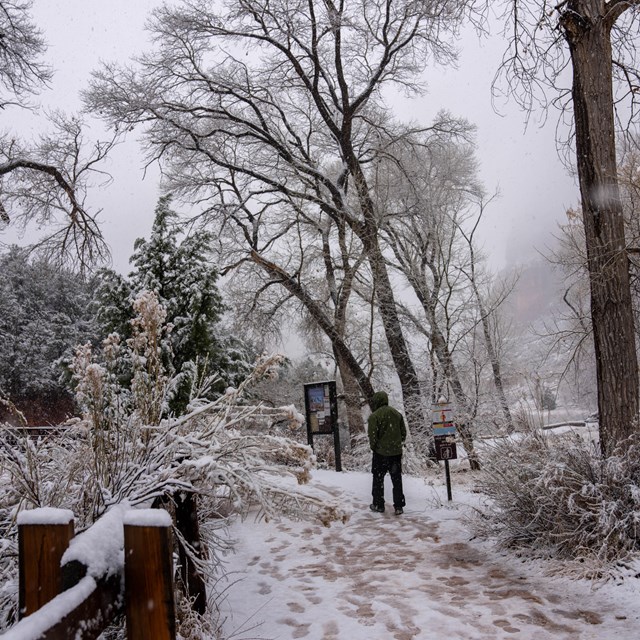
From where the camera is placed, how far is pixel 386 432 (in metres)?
7.52

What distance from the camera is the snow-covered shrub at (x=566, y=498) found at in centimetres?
431

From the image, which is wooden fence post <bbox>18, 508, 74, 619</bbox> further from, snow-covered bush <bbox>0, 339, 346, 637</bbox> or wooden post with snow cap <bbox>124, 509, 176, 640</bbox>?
snow-covered bush <bbox>0, 339, 346, 637</bbox>

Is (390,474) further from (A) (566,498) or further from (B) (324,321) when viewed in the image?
(B) (324,321)

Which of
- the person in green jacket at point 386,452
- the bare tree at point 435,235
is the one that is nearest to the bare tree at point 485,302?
the bare tree at point 435,235

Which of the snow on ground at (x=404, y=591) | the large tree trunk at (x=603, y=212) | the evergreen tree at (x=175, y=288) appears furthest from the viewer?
the evergreen tree at (x=175, y=288)

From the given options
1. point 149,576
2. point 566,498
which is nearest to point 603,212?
point 566,498

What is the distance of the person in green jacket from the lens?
7.46m

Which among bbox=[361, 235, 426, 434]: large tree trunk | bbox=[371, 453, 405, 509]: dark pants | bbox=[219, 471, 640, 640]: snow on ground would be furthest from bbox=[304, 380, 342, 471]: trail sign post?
bbox=[219, 471, 640, 640]: snow on ground

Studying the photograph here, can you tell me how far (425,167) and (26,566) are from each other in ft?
55.1

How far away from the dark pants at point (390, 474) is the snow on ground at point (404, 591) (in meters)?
0.52

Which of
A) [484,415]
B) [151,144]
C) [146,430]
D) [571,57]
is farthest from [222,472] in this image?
[151,144]

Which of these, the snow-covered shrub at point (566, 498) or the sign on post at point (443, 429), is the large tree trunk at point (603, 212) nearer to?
the snow-covered shrub at point (566, 498)

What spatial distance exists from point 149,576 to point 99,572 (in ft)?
0.39

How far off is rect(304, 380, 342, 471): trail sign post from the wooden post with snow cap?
408 inches
